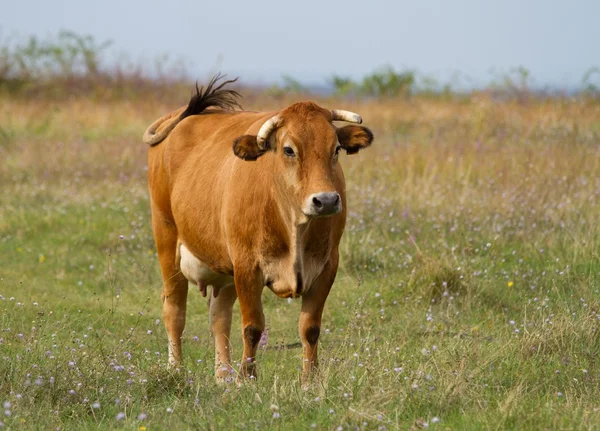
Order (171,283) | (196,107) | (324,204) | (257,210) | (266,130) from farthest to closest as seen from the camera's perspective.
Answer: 1. (196,107)
2. (171,283)
3. (257,210)
4. (266,130)
5. (324,204)

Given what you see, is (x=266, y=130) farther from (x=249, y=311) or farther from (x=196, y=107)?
(x=196, y=107)

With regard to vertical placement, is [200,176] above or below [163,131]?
below

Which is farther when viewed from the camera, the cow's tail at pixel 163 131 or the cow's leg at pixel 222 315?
the cow's tail at pixel 163 131

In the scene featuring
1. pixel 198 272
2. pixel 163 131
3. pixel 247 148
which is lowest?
pixel 198 272

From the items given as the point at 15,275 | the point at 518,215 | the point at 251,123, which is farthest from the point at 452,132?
the point at 251,123

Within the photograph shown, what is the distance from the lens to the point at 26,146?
14961 mm

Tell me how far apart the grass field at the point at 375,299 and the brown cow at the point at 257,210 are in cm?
29

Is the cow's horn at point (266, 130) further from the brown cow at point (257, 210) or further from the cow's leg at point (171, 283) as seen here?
the cow's leg at point (171, 283)

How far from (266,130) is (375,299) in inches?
106

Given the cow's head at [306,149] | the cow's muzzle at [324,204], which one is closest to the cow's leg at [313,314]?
the cow's head at [306,149]

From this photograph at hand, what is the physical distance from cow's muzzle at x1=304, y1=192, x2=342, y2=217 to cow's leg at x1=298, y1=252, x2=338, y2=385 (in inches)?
29.4

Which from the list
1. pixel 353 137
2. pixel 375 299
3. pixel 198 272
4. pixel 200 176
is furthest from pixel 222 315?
pixel 353 137

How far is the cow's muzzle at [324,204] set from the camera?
490cm

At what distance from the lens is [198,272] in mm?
6523
